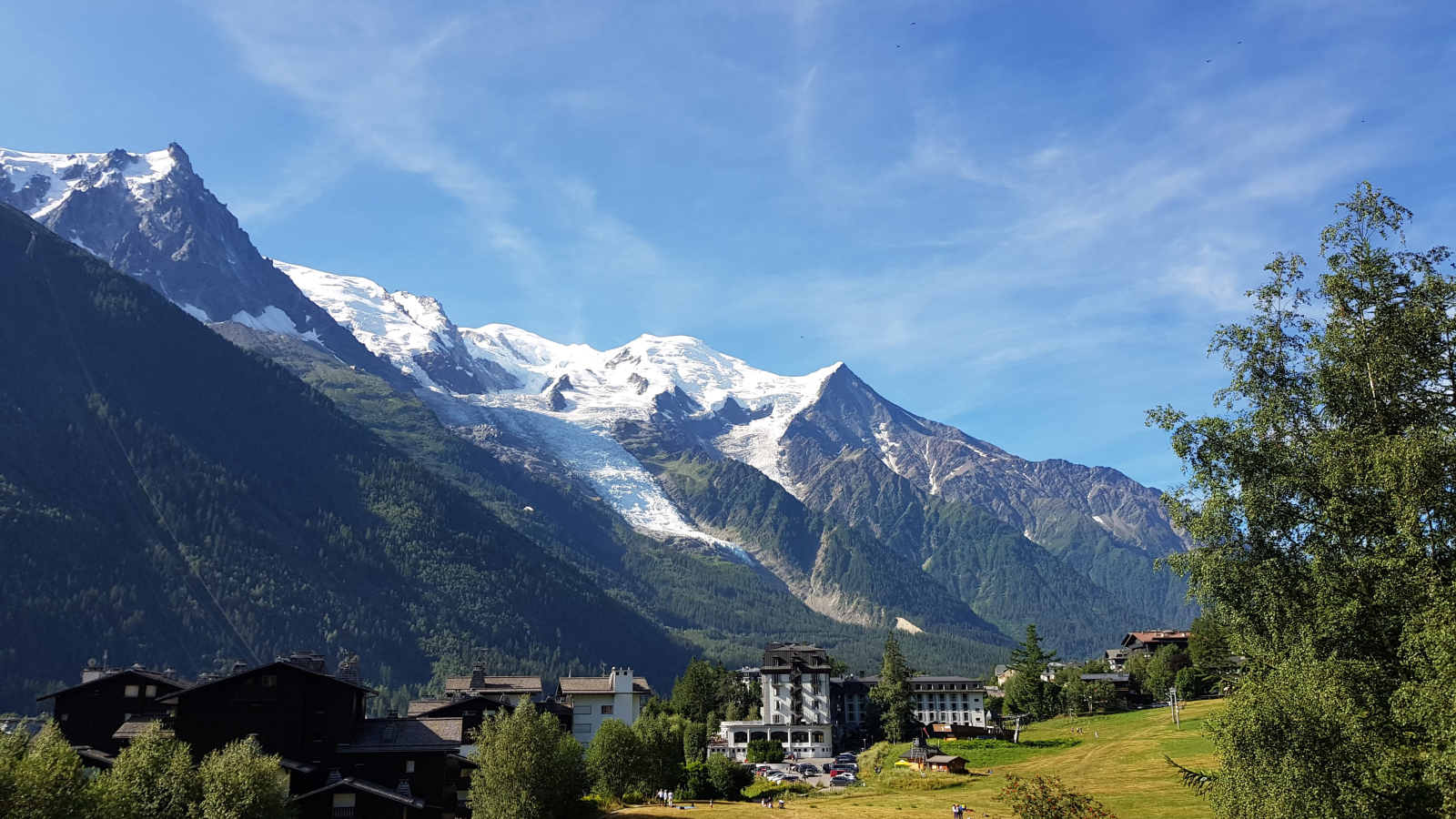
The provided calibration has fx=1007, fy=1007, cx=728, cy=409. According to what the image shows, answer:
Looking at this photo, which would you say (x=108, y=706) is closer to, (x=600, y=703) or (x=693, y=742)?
(x=693, y=742)

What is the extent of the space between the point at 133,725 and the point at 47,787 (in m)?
40.3

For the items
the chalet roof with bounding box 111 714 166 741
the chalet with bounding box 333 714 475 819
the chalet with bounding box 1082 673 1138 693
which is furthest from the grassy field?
the chalet roof with bounding box 111 714 166 741

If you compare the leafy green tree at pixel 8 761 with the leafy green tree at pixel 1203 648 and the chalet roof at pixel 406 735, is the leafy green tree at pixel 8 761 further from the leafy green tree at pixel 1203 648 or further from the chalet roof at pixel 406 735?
the leafy green tree at pixel 1203 648

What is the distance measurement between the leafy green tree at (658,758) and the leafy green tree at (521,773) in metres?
18.6

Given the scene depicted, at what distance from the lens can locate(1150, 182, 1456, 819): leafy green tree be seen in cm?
3616

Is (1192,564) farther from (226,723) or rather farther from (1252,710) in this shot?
(226,723)

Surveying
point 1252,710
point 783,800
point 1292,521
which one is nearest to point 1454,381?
point 1292,521

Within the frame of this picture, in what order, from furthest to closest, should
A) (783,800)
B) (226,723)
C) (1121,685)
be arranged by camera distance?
(1121,685)
(783,800)
(226,723)

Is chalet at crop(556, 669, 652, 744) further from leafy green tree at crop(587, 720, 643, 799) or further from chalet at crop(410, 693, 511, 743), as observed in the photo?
leafy green tree at crop(587, 720, 643, 799)

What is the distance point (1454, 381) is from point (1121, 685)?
Result: 147 metres

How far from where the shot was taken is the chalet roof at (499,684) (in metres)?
137

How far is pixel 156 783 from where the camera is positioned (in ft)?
185

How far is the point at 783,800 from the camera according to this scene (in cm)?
9506

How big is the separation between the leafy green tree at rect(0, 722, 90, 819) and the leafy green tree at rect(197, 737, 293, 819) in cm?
730
